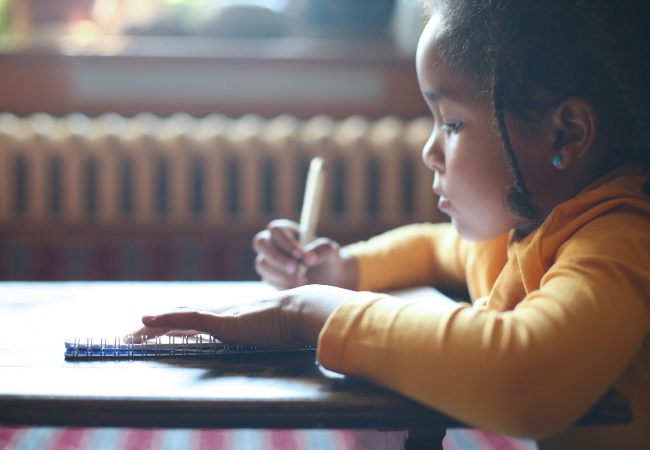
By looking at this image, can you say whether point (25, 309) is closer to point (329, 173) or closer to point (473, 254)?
point (473, 254)

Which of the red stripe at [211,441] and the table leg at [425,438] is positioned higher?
the table leg at [425,438]

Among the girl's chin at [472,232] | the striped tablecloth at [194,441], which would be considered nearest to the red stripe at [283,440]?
the striped tablecloth at [194,441]

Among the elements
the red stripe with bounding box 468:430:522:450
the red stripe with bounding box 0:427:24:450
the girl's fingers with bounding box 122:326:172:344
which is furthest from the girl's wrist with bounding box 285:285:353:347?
the red stripe with bounding box 0:427:24:450

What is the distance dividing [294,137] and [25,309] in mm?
963

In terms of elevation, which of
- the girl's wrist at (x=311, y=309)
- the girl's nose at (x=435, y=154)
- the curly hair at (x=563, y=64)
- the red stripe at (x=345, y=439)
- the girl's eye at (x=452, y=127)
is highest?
the curly hair at (x=563, y=64)

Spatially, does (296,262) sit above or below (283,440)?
above

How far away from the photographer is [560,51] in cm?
42

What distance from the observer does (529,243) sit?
1.41 ft

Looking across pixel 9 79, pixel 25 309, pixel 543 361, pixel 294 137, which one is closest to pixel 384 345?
pixel 543 361

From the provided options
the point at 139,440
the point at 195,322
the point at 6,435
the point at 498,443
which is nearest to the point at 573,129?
the point at 195,322

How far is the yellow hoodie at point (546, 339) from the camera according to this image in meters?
0.30

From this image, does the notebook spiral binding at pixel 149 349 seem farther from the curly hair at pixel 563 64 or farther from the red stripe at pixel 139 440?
the red stripe at pixel 139 440

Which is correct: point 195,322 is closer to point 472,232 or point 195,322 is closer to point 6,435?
point 472,232

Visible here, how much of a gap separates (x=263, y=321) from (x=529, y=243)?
0.71ft
